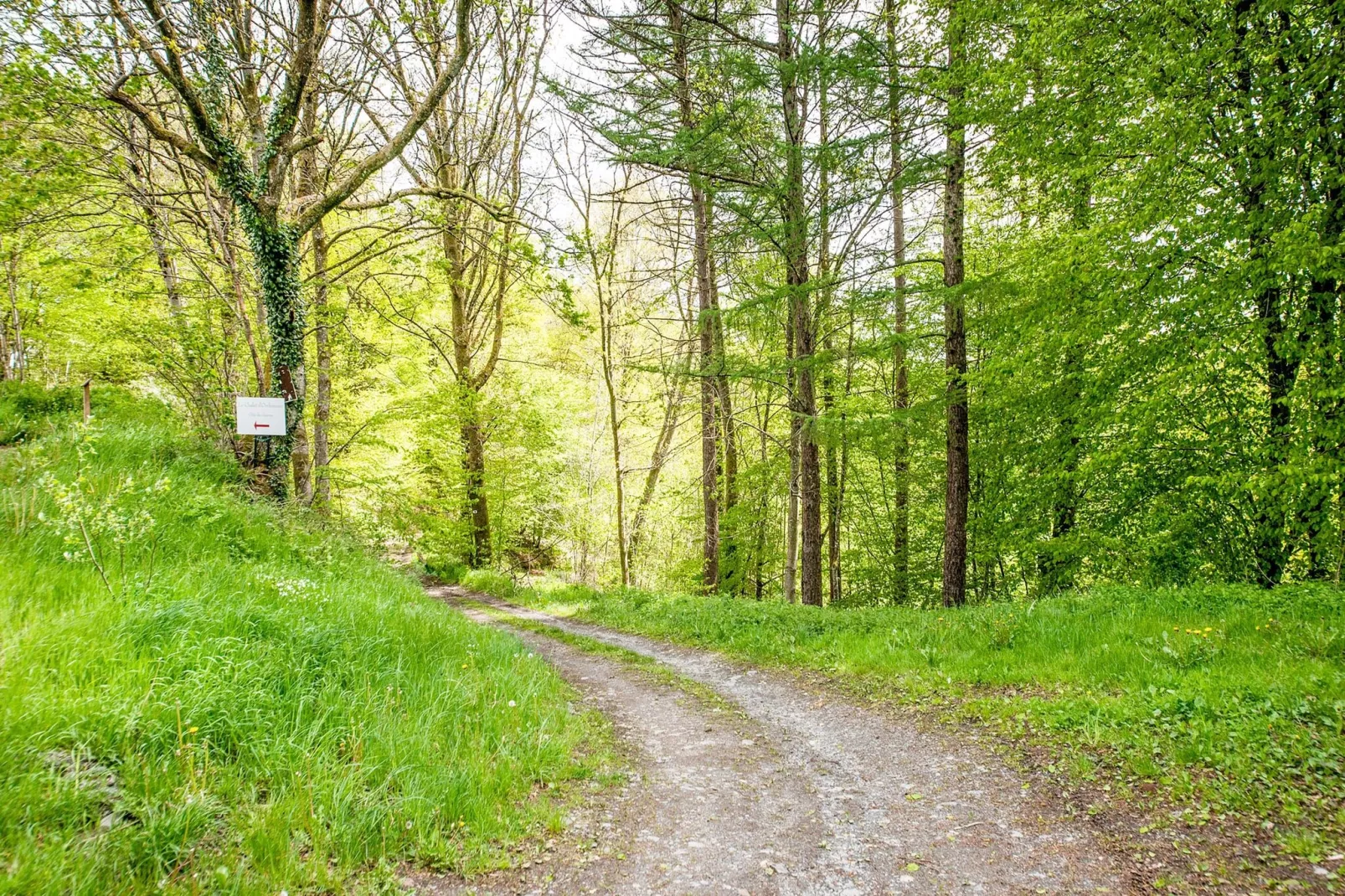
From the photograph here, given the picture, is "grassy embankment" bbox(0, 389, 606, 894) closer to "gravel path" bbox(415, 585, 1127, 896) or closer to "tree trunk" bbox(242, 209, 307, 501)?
"gravel path" bbox(415, 585, 1127, 896)

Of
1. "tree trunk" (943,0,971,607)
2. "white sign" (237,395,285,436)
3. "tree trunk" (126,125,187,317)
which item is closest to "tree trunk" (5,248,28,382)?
"tree trunk" (126,125,187,317)

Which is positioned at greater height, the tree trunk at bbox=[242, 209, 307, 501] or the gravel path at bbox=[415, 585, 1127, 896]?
the tree trunk at bbox=[242, 209, 307, 501]

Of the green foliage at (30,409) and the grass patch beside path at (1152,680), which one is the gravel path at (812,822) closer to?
the grass patch beside path at (1152,680)

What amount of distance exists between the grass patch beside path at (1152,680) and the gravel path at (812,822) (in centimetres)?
69

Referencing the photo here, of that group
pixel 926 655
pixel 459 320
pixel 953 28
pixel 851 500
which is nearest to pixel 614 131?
pixel 953 28

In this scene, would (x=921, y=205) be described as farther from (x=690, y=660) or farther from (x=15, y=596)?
(x=15, y=596)

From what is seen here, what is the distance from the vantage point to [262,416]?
25.3ft

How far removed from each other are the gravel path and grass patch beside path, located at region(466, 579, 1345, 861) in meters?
0.69

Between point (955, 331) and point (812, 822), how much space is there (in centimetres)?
861

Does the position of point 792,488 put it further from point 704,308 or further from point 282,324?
point 282,324

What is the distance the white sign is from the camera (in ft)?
25.1

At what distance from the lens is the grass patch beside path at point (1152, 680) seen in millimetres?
3279

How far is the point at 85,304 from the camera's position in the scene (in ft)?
38.1

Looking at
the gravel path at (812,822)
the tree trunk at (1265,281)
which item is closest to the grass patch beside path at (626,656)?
the gravel path at (812,822)
